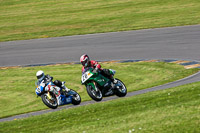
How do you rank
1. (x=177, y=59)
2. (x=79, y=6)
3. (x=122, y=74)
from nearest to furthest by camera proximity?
(x=122, y=74), (x=177, y=59), (x=79, y=6)

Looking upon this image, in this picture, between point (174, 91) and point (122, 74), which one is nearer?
point (174, 91)

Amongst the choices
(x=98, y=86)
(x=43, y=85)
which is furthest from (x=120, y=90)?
(x=43, y=85)

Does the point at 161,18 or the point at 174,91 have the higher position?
the point at 161,18

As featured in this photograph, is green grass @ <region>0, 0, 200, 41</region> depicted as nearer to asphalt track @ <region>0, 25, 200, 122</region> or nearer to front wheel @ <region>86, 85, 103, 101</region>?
asphalt track @ <region>0, 25, 200, 122</region>

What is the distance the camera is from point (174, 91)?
41.1ft

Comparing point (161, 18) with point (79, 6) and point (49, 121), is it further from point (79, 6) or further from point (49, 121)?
point (49, 121)

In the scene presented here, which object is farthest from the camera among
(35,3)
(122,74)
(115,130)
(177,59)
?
(35,3)

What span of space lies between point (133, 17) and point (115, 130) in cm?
2881

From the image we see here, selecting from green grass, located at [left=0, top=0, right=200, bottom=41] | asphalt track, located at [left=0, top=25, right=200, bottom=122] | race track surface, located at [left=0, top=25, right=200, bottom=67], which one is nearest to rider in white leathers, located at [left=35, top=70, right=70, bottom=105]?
asphalt track, located at [left=0, top=25, right=200, bottom=122]

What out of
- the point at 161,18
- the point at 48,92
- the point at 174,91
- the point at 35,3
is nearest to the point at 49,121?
the point at 48,92

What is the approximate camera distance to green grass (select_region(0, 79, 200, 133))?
8.79m

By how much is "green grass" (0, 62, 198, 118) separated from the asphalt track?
5.13 ft

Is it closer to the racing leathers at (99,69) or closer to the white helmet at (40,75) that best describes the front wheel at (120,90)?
the racing leathers at (99,69)

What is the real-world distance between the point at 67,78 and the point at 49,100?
19.7 ft
